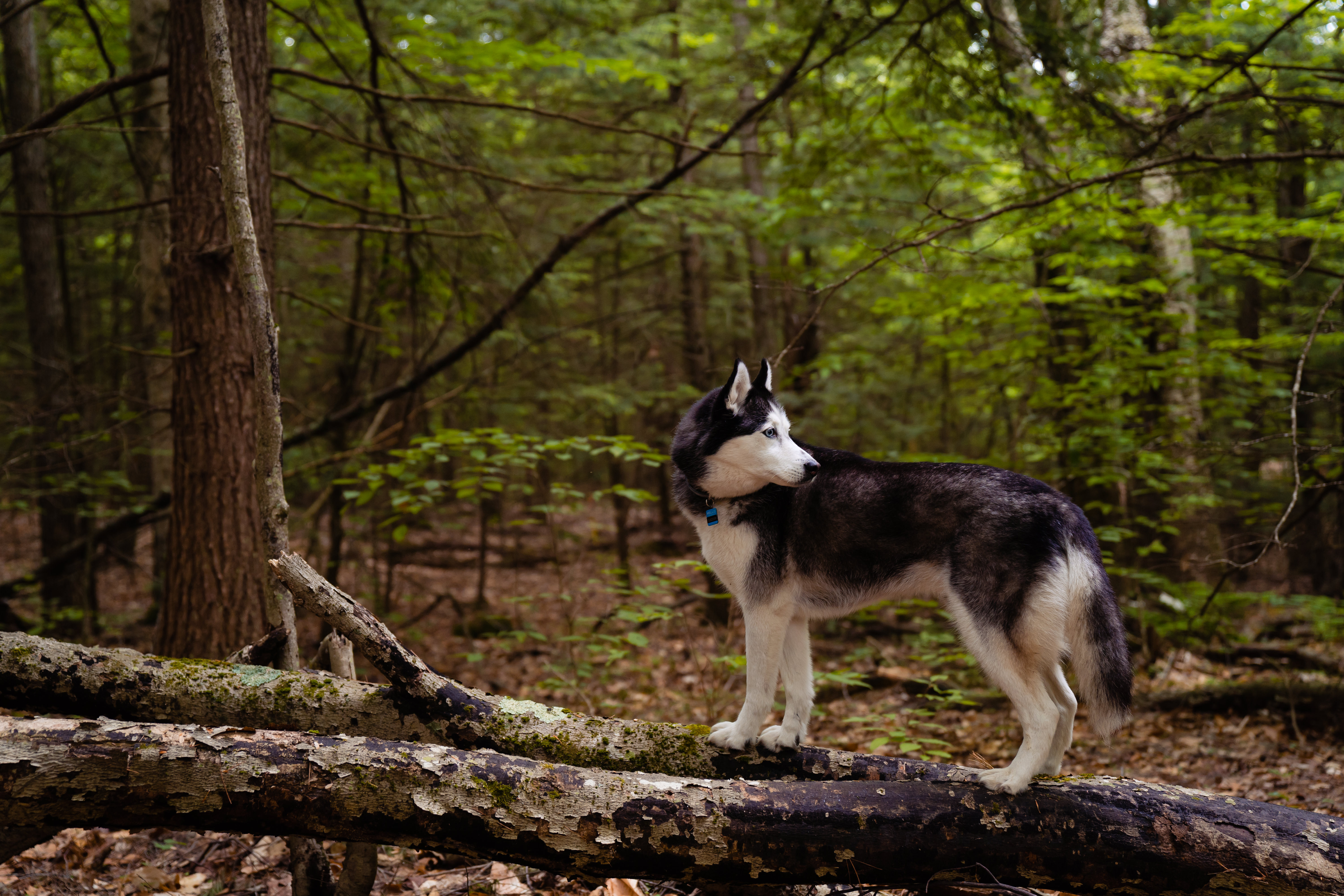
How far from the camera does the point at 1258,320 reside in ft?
49.1

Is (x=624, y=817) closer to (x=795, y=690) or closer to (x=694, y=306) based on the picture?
(x=795, y=690)

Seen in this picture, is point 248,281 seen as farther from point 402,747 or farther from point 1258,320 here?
point 1258,320

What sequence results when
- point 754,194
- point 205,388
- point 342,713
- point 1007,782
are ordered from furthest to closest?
point 754,194, point 205,388, point 342,713, point 1007,782

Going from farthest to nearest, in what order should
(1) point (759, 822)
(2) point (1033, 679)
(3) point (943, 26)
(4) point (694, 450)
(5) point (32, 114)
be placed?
(5) point (32, 114) < (3) point (943, 26) < (4) point (694, 450) < (2) point (1033, 679) < (1) point (759, 822)

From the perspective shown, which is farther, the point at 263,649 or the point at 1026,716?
the point at 263,649

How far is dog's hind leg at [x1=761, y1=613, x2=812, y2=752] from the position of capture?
345 centimetres

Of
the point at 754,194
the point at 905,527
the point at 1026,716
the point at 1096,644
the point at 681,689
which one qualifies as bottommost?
the point at 681,689

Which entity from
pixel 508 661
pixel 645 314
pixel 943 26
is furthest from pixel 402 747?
pixel 645 314

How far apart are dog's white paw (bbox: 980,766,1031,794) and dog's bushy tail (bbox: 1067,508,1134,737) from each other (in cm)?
39

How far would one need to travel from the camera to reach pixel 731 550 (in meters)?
3.59

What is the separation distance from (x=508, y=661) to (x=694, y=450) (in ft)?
27.2

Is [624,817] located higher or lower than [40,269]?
lower

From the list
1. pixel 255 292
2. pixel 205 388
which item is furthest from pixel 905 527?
pixel 205 388

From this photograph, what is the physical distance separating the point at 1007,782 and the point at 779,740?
36.9 inches
